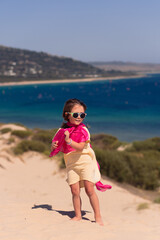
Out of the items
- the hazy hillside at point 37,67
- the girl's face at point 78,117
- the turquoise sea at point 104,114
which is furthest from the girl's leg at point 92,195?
the hazy hillside at point 37,67

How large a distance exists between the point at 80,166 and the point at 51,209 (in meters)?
1.63

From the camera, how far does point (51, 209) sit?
5223mm

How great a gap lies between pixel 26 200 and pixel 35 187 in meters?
1.35

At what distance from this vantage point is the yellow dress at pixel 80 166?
13.1 feet

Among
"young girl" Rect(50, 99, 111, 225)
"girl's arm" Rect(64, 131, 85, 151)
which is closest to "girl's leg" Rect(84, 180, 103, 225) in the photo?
"young girl" Rect(50, 99, 111, 225)

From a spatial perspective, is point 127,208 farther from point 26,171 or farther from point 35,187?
point 26,171

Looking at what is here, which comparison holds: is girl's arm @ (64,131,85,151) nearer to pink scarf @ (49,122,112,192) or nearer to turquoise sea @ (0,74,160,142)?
pink scarf @ (49,122,112,192)

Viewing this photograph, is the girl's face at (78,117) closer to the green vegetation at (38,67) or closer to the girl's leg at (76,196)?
the girl's leg at (76,196)

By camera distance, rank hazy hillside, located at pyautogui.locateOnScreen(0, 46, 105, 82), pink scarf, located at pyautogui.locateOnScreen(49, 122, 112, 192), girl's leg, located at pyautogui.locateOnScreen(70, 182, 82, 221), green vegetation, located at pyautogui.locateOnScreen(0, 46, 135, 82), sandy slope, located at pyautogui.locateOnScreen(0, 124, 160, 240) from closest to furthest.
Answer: sandy slope, located at pyautogui.locateOnScreen(0, 124, 160, 240), pink scarf, located at pyautogui.locateOnScreen(49, 122, 112, 192), girl's leg, located at pyautogui.locateOnScreen(70, 182, 82, 221), green vegetation, located at pyautogui.locateOnScreen(0, 46, 135, 82), hazy hillside, located at pyautogui.locateOnScreen(0, 46, 105, 82)

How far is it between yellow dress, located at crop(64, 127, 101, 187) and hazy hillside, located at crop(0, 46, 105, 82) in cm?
13458

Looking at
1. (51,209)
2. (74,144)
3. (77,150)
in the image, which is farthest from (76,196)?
(51,209)

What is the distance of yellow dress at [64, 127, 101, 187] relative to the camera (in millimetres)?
3984

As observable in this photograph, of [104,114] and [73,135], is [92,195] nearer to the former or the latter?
[73,135]

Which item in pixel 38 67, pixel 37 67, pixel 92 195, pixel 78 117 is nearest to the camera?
pixel 78 117
